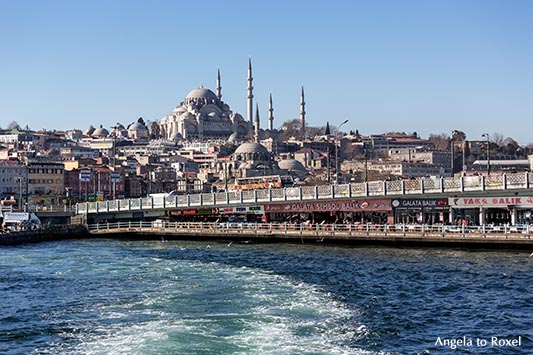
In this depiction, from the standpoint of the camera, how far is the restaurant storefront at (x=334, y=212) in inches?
1975

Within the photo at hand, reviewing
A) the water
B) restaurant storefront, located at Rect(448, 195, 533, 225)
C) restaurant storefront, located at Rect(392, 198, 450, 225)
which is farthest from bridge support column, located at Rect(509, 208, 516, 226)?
the water

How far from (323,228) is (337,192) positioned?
3.13m

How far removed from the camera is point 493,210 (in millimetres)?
47906

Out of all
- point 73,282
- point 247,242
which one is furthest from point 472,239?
point 73,282

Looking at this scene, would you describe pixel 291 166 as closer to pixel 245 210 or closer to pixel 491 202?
→ pixel 245 210

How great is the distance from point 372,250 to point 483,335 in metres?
21.2

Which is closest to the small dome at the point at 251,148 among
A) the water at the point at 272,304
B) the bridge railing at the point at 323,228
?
the bridge railing at the point at 323,228

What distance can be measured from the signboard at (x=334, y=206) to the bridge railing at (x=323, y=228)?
2.34m

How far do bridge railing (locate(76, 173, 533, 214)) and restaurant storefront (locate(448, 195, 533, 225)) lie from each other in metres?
1.36

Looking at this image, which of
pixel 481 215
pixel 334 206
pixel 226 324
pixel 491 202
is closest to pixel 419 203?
pixel 481 215

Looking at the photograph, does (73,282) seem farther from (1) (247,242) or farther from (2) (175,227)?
(2) (175,227)

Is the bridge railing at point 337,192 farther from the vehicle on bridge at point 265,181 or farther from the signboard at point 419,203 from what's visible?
the vehicle on bridge at point 265,181

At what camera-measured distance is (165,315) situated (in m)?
23.9

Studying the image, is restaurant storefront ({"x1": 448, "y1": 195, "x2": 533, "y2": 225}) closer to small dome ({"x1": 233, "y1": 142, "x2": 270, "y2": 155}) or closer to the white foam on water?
the white foam on water
